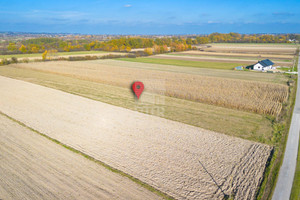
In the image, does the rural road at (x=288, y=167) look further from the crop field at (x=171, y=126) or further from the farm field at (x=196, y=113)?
the farm field at (x=196, y=113)

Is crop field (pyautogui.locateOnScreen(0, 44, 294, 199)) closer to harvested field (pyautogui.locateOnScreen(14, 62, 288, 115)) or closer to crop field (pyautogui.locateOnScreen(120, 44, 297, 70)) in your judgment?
harvested field (pyautogui.locateOnScreen(14, 62, 288, 115))

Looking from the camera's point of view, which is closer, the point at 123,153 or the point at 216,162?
the point at 216,162

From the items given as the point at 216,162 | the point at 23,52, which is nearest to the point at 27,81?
the point at 216,162

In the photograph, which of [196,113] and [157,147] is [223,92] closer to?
[196,113]

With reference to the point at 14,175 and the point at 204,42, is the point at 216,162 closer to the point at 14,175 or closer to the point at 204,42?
the point at 14,175

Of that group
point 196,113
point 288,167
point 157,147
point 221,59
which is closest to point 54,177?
point 157,147
